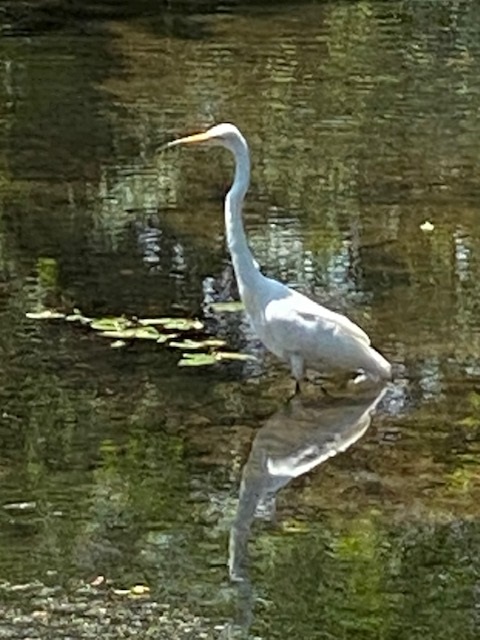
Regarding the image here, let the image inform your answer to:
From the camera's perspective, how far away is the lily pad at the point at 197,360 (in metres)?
8.01

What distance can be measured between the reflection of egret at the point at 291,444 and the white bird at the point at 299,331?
15 centimetres

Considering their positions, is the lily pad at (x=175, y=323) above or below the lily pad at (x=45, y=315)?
above

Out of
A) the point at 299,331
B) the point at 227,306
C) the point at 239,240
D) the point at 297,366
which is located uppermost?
the point at 239,240

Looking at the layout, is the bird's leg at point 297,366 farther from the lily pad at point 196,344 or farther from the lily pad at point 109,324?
the lily pad at point 109,324

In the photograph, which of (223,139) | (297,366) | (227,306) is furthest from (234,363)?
(223,139)

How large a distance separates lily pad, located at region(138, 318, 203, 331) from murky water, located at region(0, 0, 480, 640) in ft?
0.30

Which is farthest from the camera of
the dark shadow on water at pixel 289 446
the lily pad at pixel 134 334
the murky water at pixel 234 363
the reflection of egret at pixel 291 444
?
the lily pad at pixel 134 334

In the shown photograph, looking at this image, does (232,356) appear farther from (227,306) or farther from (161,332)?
(227,306)

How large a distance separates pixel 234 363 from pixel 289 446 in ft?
2.96

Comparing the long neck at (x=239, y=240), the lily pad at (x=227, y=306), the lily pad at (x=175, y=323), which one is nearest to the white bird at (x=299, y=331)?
the long neck at (x=239, y=240)

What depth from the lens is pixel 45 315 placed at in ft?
28.3

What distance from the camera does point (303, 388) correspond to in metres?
7.82

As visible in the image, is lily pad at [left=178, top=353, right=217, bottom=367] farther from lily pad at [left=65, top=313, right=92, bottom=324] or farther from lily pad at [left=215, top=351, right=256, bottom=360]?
lily pad at [left=65, top=313, right=92, bottom=324]

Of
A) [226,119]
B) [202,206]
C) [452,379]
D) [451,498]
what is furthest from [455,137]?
[451,498]
